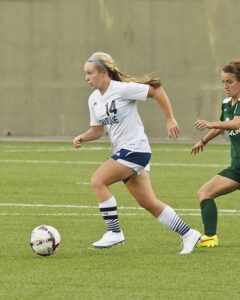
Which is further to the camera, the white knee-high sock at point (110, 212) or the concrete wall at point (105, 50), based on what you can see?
the concrete wall at point (105, 50)

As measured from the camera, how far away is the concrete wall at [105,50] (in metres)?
31.5

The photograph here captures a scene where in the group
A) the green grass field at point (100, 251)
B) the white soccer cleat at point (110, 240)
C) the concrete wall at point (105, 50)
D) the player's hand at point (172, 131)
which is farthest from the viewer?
the concrete wall at point (105, 50)

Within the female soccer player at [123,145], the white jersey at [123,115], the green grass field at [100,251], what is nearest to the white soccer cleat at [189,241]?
the female soccer player at [123,145]

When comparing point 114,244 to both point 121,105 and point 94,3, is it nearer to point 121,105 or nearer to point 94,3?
point 121,105

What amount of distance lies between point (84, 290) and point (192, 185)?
10310mm

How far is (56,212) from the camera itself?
15.5 m

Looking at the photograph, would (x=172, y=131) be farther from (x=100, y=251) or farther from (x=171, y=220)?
(x=100, y=251)

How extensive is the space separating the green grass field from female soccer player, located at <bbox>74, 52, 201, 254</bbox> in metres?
0.30

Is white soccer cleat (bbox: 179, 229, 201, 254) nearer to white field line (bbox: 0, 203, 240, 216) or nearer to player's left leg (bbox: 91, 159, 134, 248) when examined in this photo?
player's left leg (bbox: 91, 159, 134, 248)

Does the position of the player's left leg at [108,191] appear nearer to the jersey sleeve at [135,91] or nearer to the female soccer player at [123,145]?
the female soccer player at [123,145]

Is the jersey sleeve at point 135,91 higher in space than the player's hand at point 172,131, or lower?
higher

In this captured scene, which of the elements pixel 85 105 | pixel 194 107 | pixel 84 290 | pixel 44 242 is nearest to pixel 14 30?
pixel 85 105

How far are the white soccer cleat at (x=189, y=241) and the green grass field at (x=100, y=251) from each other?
11 centimetres

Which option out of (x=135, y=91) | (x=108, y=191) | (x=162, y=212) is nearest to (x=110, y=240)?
(x=108, y=191)
